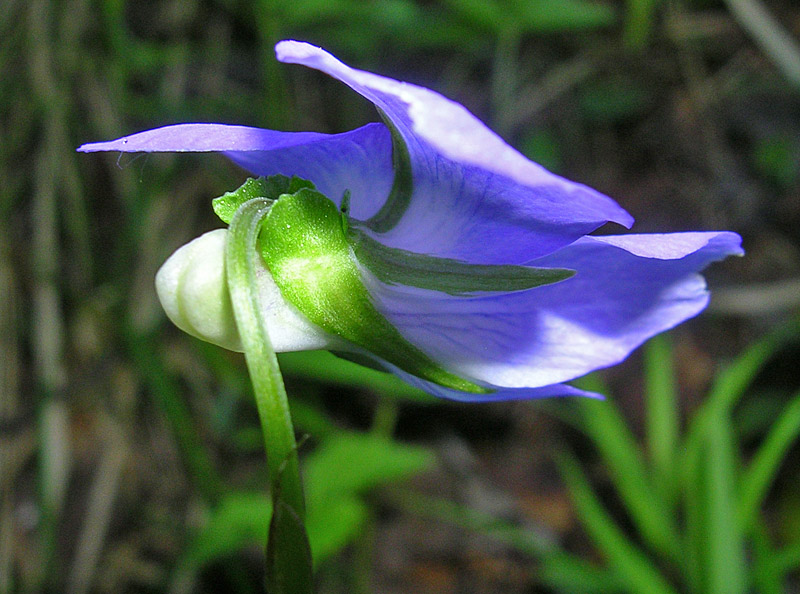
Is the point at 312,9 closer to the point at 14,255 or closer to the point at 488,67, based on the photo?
the point at 14,255

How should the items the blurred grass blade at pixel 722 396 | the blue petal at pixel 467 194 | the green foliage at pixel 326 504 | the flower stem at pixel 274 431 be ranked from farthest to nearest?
1. the blurred grass blade at pixel 722 396
2. the green foliage at pixel 326 504
3. the flower stem at pixel 274 431
4. the blue petal at pixel 467 194

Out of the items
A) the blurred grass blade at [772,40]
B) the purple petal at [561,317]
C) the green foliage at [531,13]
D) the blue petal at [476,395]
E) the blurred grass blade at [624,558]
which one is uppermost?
the green foliage at [531,13]

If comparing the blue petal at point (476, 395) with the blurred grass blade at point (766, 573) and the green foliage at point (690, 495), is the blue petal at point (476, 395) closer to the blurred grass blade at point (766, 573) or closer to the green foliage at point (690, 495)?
the green foliage at point (690, 495)

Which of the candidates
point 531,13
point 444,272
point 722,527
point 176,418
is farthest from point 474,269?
point 531,13

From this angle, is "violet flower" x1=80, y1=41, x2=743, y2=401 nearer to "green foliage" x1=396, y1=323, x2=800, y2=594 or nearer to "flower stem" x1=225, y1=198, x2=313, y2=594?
"flower stem" x1=225, y1=198, x2=313, y2=594

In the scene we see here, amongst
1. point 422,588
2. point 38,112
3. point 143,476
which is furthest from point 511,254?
point 143,476

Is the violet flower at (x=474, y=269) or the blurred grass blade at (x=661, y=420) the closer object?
the violet flower at (x=474, y=269)

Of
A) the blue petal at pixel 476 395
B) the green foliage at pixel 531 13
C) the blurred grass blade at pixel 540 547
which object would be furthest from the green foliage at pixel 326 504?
the green foliage at pixel 531 13
